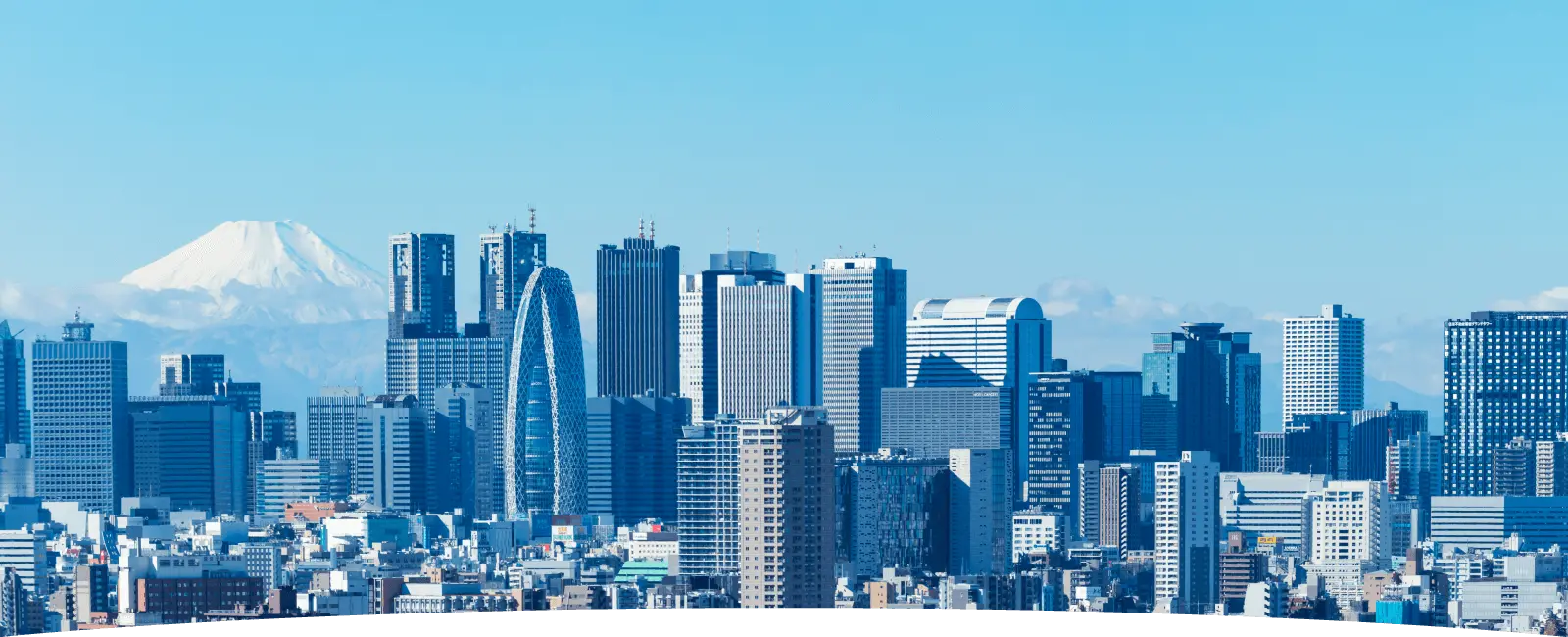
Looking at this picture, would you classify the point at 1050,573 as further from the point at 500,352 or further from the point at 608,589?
the point at 500,352

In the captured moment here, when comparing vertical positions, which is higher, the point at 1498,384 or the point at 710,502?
the point at 1498,384

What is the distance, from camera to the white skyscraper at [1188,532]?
118000 mm

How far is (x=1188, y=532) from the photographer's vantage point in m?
128

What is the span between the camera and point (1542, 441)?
15250 cm

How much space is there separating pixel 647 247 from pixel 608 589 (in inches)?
2688

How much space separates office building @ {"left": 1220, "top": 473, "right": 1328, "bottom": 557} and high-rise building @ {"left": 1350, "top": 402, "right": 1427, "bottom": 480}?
14728mm

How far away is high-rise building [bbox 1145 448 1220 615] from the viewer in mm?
118000

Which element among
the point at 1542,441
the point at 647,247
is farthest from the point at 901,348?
the point at 1542,441

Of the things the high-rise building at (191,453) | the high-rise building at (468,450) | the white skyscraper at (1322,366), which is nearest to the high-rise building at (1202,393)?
the white skyscraper at (1322,366)

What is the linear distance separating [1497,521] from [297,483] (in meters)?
75.6

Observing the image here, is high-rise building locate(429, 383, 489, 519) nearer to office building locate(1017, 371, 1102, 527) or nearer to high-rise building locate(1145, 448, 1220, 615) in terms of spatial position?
office building locate(1017, 371, 1102, 527)

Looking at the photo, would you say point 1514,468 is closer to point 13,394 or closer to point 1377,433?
point 1377,433

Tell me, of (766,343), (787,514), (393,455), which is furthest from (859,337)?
(787,514)

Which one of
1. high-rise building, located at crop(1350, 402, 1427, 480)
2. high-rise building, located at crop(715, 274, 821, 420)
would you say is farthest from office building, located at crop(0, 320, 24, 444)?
high-rise building, located at crop(1350, 402, 1427, 480)
